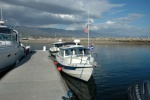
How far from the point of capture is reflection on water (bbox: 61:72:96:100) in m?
13.2

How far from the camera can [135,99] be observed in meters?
8.33

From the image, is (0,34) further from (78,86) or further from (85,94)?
(85,94)

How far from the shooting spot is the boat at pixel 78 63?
15.0 m

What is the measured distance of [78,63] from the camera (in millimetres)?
15750

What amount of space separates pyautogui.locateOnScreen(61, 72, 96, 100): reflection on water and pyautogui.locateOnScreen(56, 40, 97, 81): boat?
64 centimetres

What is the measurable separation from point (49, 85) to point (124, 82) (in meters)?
8.52

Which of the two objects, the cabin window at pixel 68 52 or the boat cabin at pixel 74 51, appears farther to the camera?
the cabin window at pixel 68 52

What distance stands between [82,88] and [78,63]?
7.45 ft

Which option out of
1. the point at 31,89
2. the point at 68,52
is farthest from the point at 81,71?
the point at 31,89

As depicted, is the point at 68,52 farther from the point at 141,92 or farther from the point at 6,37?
the point at 141,92

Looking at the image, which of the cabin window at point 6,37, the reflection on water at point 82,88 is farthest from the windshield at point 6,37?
the reflection on water at point 82,88

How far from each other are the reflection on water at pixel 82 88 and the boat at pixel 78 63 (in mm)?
638

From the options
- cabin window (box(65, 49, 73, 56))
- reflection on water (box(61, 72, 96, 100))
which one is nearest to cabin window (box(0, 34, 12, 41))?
cabin window (box(65, 49, 73, 56))

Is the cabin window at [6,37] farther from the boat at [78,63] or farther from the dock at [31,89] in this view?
the dock at [31,89]
